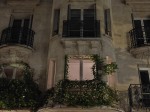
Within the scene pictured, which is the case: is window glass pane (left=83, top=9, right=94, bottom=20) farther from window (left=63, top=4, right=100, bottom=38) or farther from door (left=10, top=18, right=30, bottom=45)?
door (left=10, top=18, right=30, bottom=45)

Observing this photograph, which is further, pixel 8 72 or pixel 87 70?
pixel 8 72

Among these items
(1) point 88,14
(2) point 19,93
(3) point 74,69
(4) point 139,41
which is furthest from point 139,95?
(2) point 19,93

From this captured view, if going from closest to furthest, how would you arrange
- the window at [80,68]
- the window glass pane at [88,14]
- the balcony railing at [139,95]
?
the balcony railing at [139,95] → the window at [80,68] → the window glass pane at [88,14]

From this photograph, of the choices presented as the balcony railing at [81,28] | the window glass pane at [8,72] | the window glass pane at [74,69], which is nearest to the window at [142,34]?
the balcony railing at [81,28]

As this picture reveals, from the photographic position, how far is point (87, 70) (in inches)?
703

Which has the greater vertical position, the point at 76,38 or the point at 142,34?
the point at 142,34

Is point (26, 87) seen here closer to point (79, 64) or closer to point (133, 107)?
point (79, 64)

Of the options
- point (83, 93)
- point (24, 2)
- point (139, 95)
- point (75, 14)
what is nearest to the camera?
point (83, 93)

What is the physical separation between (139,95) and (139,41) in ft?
12.1

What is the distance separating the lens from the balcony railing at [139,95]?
16945 mm

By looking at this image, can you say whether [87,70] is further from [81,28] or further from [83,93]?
[81,28]

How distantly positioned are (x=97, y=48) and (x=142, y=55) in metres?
2.66

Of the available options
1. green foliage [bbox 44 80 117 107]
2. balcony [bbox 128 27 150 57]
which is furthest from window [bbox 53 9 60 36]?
balcony [bbox 128 27 150 57]

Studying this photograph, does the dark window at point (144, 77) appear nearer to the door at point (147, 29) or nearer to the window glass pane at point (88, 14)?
the door at point (147, 29)
